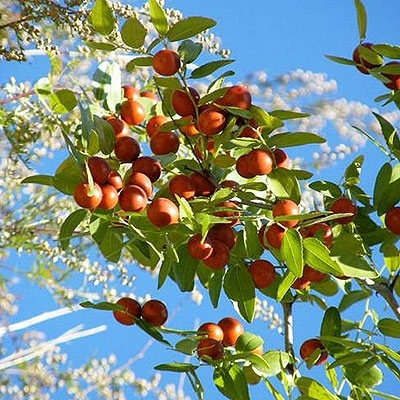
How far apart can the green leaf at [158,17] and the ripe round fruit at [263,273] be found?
17 cm

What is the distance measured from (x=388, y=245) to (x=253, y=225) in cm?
11

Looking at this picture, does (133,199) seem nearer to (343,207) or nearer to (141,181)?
(141,181)

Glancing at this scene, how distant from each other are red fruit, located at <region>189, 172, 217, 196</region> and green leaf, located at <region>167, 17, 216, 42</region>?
0.09 meters

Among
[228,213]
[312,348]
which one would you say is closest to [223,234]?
[228,213]

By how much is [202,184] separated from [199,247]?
2.6 inches

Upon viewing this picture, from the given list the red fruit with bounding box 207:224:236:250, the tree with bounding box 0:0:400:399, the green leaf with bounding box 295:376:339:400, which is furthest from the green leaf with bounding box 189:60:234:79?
the green leaf with bounding box 295:376:339:400

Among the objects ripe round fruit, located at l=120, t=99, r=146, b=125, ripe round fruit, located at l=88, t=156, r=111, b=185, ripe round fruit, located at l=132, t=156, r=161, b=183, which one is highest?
ripe round fruit, located at l=120, t=99, r=146, b=125

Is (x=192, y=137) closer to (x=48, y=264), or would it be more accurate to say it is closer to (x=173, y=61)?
(x=173, y=61)

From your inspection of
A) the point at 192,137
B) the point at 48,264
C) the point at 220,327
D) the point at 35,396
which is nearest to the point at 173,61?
the point at 192,137

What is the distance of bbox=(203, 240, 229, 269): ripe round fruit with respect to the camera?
1.62 feet

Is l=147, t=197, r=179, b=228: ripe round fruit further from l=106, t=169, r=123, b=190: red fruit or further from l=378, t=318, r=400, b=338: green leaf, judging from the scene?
l=378, t=318, r=400, b=338: green leaf

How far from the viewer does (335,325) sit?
0.57 meters

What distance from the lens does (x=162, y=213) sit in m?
0.47

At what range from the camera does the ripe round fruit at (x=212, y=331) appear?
543 mm
